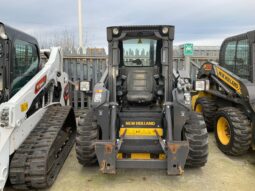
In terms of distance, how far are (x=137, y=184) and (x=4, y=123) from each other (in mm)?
2059

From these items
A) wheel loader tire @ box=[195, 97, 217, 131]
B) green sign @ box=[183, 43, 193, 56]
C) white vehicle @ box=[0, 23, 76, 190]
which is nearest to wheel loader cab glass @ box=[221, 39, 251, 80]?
wheel loader tire @ box=[195, 97, 217, 131]

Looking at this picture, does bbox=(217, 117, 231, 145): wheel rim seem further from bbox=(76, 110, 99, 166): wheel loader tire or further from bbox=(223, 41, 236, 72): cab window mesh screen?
bbox=(76, 110, 99, 166): wheel loader tire

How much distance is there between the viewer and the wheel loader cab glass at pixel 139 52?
4.55 meters

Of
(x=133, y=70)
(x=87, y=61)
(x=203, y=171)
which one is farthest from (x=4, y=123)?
(x=87, y=61)

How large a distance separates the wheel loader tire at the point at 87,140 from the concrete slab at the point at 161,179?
280 mm

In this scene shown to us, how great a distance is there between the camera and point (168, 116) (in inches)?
144

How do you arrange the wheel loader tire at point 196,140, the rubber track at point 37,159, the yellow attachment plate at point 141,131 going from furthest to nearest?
the yellow attachment plate at point 141,131, the wheel loader tire at point 196,140, the rubber track at point 37,159

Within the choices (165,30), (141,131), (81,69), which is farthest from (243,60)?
(81,69)

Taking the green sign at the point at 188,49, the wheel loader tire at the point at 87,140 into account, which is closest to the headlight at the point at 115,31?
the wheel loader tire at the point at 87,140

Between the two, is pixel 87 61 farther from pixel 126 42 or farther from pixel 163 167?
pixel 163 167

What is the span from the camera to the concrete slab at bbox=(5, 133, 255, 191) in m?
3.56

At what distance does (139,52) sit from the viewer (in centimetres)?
465

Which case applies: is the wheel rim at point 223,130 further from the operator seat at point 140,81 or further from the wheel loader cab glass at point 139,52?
the wheel loader cab glass at point 139,52

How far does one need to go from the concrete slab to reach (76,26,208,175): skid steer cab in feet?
0.76
